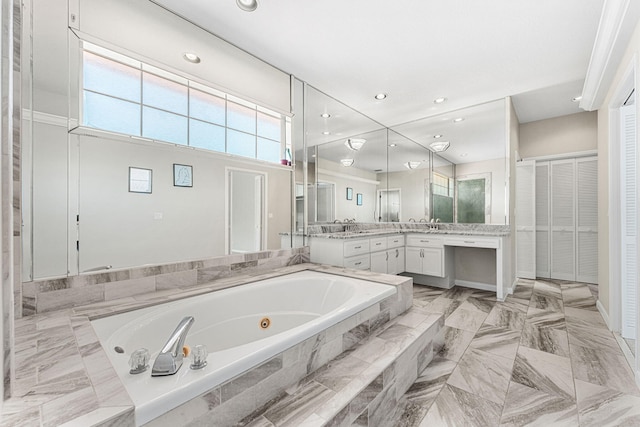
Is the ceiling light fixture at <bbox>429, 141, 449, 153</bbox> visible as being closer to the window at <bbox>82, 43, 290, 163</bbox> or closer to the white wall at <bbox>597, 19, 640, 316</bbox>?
the white wall at <bbox>597, 19, 640, 316</bbox>

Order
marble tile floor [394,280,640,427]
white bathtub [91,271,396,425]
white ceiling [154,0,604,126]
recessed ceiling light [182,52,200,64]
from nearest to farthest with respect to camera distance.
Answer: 1. white bathtub [91,271,396,425]
2. marble tile floor [394,280,640,427]
3. white ceiling [154,0,604,126]
4. recessed ceiling light [182,52,200,64]

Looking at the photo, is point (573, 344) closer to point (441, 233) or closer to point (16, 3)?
point (441, 233)

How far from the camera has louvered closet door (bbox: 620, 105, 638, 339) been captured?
221 centimetres

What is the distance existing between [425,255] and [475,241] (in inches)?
25.7

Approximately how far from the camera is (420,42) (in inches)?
96.4

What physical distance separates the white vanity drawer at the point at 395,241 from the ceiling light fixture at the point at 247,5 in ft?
9.23

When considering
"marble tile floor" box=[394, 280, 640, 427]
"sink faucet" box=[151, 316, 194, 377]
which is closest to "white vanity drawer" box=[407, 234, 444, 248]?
"marble tile floor" box=[394, 280, 640, 427]

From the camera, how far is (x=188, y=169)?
2.19 metres

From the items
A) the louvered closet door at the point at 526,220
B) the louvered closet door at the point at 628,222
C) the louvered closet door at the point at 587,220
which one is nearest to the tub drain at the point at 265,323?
the louvered closet door at the point at 628,222

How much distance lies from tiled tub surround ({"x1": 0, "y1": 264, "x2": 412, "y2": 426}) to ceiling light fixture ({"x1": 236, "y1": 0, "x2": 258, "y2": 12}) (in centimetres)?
212

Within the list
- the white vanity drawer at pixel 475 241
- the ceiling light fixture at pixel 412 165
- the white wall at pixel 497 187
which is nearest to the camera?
the white vanity drawer at pixel 475 241

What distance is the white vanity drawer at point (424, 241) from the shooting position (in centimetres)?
373

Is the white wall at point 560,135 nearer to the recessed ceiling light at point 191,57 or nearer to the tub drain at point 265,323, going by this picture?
the tub drain at point 265,323

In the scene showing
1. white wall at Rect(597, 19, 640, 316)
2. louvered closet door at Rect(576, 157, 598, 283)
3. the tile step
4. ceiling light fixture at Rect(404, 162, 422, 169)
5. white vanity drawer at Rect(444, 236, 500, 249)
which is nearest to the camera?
the tile step
